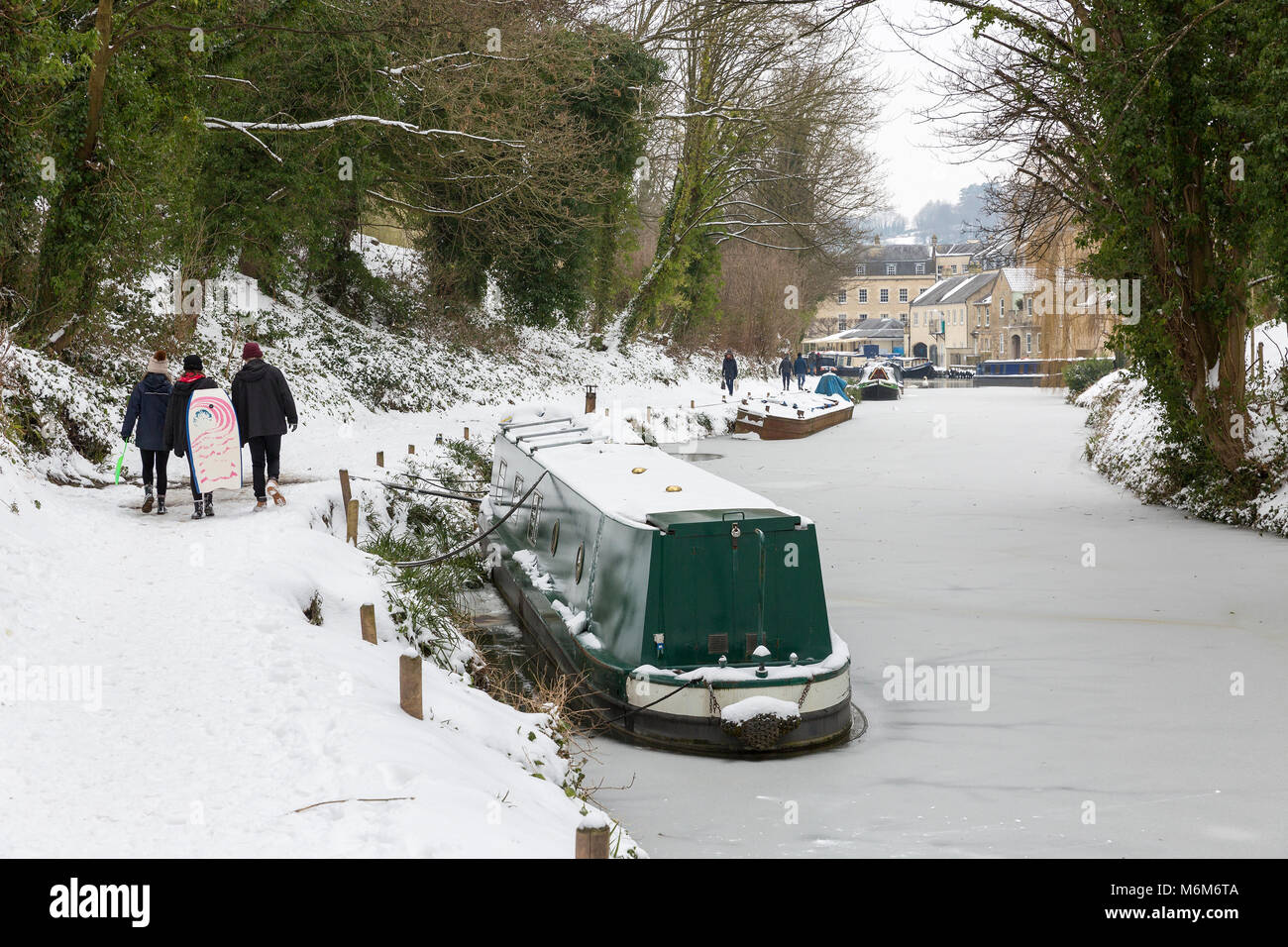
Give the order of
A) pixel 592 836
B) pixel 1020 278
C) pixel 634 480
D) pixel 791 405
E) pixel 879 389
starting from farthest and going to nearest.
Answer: pixel 1020 278, pixel 879 389, pixel 791 405, pixel 634 480, pixel 592 836

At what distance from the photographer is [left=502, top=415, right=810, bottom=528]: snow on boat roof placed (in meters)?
7.54

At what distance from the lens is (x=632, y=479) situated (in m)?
8.63

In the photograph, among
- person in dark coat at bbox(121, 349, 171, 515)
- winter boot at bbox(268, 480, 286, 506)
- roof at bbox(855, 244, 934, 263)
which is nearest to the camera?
person in dark coat at bbox(121, 349, 171, 515)

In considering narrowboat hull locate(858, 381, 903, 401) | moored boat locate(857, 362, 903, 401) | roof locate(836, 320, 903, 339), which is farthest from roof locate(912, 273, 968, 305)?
narrowboat hull locate(858, 381, 903, 401)

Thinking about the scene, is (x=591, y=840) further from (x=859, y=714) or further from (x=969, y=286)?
(x=969, y=286)

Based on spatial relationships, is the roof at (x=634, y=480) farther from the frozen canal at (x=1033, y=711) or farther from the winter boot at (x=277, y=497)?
the winter boot at (x=277, y=497)

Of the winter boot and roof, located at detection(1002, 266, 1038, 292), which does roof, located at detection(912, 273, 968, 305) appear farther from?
the winter boot

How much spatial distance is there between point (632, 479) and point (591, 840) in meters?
5.48

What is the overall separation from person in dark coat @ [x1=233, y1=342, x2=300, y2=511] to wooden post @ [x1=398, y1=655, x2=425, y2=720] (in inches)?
176

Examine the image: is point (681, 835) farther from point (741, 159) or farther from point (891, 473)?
point (741, 159)

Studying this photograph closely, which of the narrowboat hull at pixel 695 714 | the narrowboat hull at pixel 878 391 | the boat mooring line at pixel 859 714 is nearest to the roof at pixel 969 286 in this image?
the narrowboat hull at pixel 878 391

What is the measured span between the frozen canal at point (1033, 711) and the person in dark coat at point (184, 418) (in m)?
4.00

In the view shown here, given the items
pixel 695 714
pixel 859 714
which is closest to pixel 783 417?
pixel 859 714
